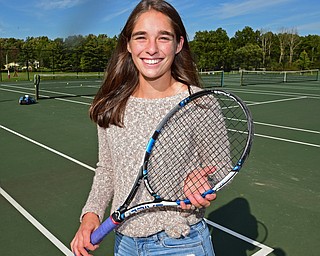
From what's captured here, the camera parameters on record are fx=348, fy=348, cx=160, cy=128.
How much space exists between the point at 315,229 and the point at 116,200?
9.64 feet

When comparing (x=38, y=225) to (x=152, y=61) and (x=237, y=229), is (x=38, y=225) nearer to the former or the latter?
(x=237, y=229)

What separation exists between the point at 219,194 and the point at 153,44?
11.5ft

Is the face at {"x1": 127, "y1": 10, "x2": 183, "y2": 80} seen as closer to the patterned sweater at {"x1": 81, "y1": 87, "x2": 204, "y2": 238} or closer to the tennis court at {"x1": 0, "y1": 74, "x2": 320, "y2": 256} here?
the patterned sweater at {"x1": 81, "y1": 87, "x2": 204, "y2": 238}

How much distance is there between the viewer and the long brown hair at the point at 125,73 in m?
1.61

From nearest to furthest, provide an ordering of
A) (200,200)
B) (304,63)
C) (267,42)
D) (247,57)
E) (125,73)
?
(200,200) → (125,73) → (247,57) → (304,63) → (267,42)

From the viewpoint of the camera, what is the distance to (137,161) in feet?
5.32

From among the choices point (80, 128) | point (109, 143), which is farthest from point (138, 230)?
point (80, 128)

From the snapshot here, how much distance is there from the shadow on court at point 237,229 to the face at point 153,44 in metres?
2.35

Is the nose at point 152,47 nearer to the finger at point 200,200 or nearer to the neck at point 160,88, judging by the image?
the neck at point 160,88

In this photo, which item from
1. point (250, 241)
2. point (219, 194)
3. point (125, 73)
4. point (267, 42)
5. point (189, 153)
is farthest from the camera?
point (267, 42)

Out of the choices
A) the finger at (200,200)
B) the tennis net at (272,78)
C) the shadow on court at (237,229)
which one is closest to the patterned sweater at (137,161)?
the finger at (200,200)

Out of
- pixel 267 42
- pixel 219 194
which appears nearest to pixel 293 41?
pixel 267 42

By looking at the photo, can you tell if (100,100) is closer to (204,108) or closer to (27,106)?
(204,108)

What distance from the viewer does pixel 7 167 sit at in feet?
19.2
